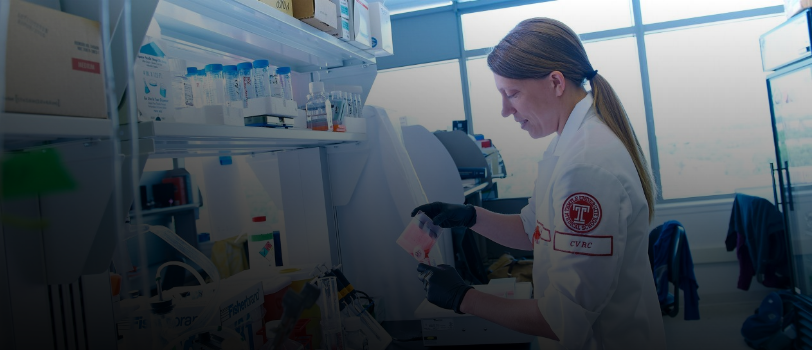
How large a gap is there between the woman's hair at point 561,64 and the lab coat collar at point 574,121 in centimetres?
3

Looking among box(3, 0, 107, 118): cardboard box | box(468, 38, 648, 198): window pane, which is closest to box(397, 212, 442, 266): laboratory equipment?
box(3, 0, 107, 118): cardboard box

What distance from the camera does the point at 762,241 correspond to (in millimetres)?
3465

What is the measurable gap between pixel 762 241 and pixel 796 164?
0.55 m

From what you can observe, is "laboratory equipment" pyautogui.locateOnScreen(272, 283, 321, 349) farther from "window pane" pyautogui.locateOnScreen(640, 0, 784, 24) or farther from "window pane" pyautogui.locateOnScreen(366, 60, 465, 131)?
"window pane" pyautogui.locateOnScreen(640, 0, 784, 24)

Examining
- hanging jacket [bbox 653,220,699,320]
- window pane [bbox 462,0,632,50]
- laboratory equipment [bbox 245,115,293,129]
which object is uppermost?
window pane [bbox 462,0,632,50]

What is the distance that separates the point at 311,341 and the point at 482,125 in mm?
3992

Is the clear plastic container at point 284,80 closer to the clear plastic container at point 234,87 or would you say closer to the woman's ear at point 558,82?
the clear plastic container at point 234,87

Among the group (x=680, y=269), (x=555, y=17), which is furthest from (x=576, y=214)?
(x=555, y=17)

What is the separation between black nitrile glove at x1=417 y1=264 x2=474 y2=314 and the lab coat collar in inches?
17.1

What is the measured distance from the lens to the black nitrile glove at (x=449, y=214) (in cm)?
174

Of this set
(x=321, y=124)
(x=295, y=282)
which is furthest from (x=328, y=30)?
(x=295, y=282)

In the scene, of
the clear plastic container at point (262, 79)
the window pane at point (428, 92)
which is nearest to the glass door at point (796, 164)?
the window pane at point (428, 92)

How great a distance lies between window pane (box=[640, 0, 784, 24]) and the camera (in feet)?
14.7

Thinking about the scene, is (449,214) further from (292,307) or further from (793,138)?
(793,138)
